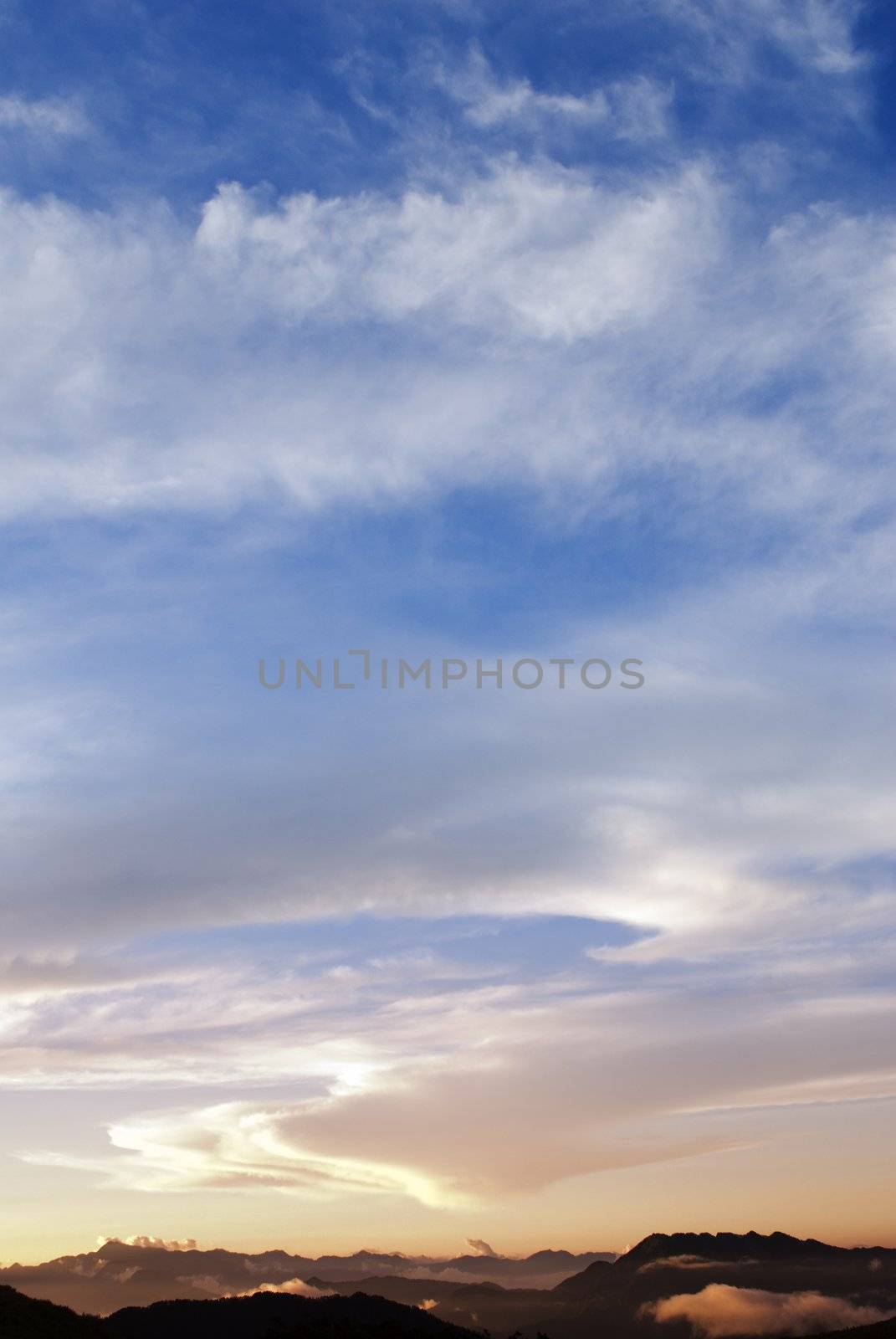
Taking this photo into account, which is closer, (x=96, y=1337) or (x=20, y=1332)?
(x=20, y=1332)

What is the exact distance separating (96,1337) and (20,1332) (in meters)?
14.2

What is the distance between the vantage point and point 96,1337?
467 feet

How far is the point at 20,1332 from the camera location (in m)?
132
